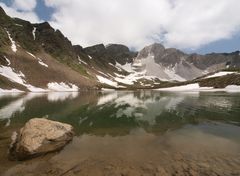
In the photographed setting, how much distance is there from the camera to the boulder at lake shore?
19281mm

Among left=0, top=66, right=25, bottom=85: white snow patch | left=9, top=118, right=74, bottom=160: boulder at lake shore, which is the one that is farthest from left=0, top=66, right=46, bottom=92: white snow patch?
left=9, top=118, right=74, bottom=160: boulder at lake shore

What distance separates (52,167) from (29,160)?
273 cm

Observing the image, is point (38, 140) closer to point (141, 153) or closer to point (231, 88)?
point (141, 153)

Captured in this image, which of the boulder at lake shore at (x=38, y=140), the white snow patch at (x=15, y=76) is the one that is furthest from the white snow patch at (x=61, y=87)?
the boulder at lake shore at (x=38, y=140)

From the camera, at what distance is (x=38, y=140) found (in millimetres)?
20531

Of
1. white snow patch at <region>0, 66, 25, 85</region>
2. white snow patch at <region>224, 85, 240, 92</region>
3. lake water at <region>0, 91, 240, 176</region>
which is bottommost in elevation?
lake water at <region>0, 91, 240, 176</region>

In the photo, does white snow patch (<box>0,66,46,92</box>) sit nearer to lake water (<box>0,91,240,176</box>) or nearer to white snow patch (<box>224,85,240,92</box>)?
white snow patch (<box>224,85,240,92</box>)

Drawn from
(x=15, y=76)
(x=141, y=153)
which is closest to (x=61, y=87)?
(x=15, y=76)

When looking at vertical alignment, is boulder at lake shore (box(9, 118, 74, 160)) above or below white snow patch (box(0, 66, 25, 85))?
below

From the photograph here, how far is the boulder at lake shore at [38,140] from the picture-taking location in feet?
63.3

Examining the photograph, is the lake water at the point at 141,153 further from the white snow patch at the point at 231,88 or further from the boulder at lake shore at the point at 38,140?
the white snow patch at the point at 231,88

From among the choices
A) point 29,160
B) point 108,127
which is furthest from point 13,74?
point 29,160

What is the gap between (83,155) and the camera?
1961 centimetres

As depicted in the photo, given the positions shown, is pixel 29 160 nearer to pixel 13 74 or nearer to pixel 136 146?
pixel 136 146
